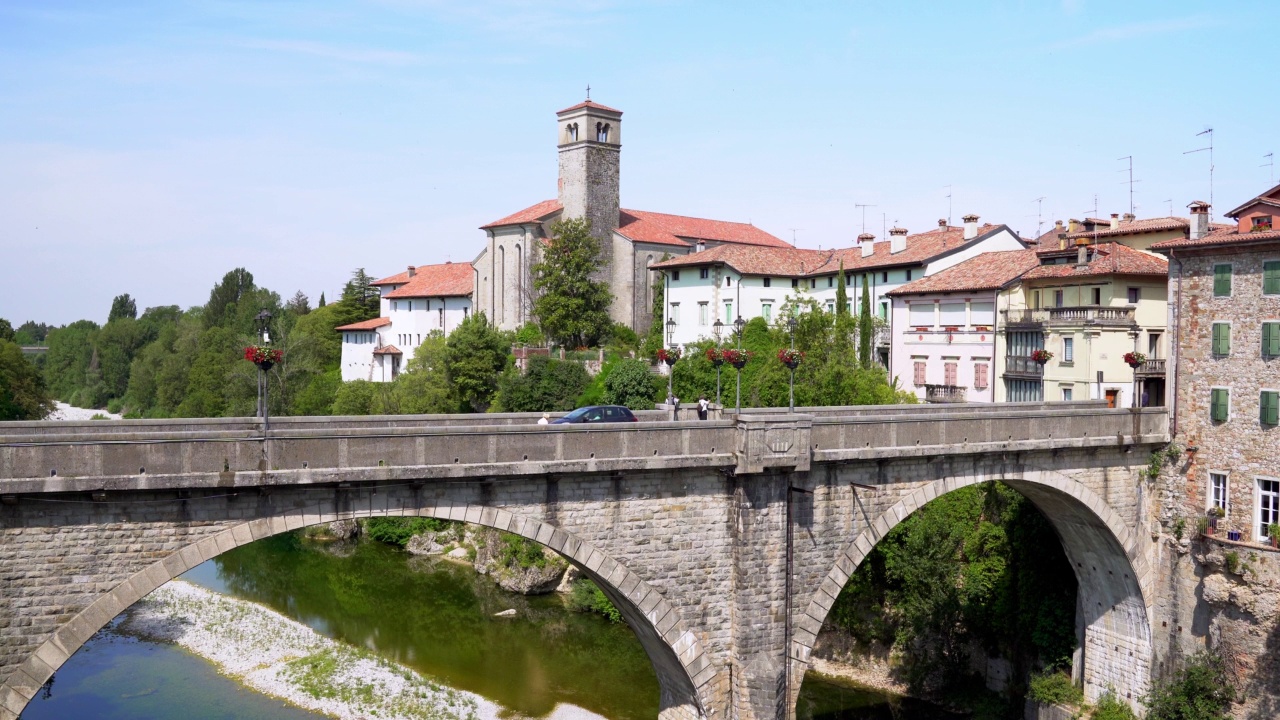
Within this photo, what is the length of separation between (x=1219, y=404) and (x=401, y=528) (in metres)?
37.3

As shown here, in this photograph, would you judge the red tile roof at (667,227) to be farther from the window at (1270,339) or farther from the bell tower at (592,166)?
the window at (1270,339)

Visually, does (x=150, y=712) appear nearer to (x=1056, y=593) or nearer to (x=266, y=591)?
(x=266, y=591)

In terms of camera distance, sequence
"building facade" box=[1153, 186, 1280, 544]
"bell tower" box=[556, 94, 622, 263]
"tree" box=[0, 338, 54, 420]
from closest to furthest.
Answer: "building facade" box=[1153, 186, 1280, 544] → "tree" box=[0, 338, 54, 420] → "bell tower" box=[556, 94, 622, 263]

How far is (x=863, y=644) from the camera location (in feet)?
113

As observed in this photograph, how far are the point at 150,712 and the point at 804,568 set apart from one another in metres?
20.0

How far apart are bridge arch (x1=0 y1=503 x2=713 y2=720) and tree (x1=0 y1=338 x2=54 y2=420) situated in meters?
44.2

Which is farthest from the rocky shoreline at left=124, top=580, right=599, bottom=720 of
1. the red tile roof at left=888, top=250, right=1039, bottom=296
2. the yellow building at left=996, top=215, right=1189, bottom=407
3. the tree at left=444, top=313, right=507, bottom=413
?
the red tile roof at left=888, top=250, right=1039, bottom=296

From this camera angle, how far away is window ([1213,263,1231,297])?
87.1ft

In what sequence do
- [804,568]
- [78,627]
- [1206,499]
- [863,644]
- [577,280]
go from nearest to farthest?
1. [78,627]
2. [804,568]
3. [1206,499]
4. [863,644]
5. [577,280]

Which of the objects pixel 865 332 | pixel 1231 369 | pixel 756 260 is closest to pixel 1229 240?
pixel 1231 369

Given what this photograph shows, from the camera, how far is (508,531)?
1834 centimetres

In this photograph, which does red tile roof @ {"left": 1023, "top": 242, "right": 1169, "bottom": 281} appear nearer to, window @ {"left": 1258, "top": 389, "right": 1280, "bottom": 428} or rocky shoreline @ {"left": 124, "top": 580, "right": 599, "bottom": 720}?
window @ {"left": 1258, "top": 389, "right": 1280, "bottom": 428}

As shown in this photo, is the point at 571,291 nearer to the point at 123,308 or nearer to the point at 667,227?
the point at 667,227

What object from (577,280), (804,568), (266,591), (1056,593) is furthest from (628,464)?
(577,280)
